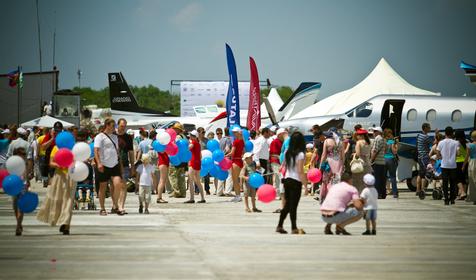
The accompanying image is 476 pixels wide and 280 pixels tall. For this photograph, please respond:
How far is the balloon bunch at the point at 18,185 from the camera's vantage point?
14680 millimetres

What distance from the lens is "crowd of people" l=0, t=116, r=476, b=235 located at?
15273mm

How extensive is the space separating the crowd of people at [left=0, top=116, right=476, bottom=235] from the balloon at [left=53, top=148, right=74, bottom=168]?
16cm

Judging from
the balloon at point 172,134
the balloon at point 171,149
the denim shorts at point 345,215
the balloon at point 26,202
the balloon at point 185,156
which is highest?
the balloon at point 172,134

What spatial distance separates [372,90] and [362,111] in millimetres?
31190

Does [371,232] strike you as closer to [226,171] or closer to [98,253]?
[98,253]

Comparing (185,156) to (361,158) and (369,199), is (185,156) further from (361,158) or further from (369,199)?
(369,199)

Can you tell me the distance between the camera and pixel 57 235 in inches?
590

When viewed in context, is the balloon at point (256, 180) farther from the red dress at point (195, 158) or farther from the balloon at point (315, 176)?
the red dress at point (195, 158)

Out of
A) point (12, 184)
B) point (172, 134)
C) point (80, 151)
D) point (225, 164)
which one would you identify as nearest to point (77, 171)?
point (80, 151)

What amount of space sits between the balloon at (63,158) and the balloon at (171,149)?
26.0 ft

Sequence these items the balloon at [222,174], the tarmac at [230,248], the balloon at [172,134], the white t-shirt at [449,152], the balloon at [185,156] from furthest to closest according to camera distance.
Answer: the balloon at [222,174]
the balloon at [185,156]
the balloon at [172,134]
the white t-shirt at [449,152]
the tarmac at [230,248]

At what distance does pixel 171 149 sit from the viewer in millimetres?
23047

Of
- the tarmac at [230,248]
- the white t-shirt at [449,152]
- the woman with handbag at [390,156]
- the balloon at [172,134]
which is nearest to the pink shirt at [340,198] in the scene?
the tarmac at [230,248]

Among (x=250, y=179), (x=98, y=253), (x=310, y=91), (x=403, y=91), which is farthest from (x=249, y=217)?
(x=403, y=91)
